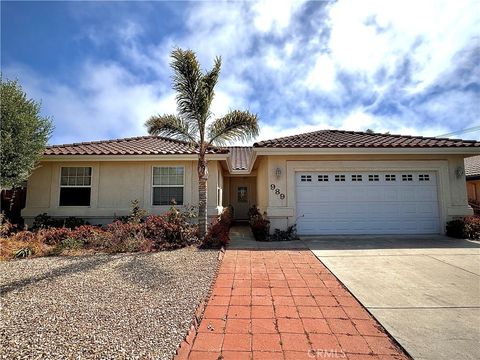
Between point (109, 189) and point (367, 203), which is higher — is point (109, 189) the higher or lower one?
the higher one

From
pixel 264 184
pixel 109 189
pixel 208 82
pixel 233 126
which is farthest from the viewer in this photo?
pixel 264 184

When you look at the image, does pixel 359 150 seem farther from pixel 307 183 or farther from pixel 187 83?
pixel 187 83

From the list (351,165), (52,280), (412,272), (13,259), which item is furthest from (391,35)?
(13,259)

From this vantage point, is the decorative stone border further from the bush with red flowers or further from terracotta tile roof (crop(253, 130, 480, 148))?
terracotta tile roof (crop(253, 130, 480, 148))

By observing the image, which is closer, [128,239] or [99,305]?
[99,305]

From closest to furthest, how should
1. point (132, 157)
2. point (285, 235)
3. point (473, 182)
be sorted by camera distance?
point (285, 235)
point (132, 157)
point (473, 182)

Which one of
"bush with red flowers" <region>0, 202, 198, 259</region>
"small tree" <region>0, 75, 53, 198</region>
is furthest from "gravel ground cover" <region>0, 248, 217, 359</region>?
"small tree" <region>0, 75, 53, 198</region>

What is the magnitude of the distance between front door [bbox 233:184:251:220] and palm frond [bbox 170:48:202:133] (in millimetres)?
10406

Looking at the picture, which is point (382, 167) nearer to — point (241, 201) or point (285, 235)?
point (285, 235)

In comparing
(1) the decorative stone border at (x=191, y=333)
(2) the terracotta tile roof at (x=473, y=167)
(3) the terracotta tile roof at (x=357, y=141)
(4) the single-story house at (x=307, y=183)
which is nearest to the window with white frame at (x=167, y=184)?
(4) the single-story house at (x=307, y=183)

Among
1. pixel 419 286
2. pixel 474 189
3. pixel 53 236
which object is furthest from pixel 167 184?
pixel 474 189

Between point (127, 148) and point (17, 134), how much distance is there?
3.81 m

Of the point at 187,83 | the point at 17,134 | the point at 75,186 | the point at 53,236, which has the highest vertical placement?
the point at 187,83

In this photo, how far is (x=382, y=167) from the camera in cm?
1027
